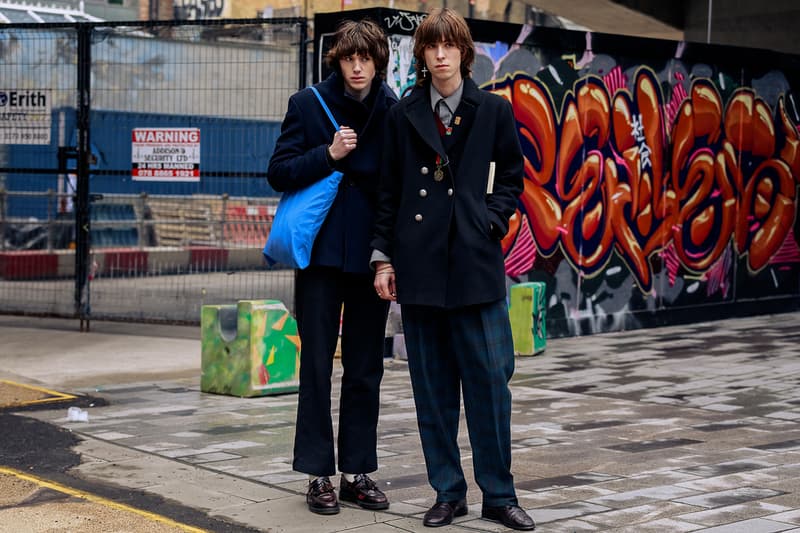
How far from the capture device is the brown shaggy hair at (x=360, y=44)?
204 inches

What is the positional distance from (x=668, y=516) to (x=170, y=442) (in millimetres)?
2820

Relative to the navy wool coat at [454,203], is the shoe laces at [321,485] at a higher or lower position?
lower

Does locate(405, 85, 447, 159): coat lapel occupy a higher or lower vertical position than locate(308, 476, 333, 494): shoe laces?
higher

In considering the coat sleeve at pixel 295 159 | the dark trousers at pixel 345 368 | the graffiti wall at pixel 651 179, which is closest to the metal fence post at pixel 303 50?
the graffiti wall at pixel 651 179

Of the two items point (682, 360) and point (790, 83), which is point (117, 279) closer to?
point (682, 360)

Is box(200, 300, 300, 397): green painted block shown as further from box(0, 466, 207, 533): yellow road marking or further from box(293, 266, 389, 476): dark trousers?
box(293, 266, 389, 476): dark trousers

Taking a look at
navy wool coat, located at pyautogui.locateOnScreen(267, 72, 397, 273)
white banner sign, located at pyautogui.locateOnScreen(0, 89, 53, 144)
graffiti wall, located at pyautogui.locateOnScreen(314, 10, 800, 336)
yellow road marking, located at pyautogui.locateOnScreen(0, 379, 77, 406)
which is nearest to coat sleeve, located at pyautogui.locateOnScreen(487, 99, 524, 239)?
navy wool coat, located at pyautogui.locateOnScreen(267, 72, 397, 273)

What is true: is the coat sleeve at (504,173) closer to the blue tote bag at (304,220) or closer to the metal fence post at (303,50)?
the blue tote bag at (304,220)

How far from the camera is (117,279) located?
11.9 meters

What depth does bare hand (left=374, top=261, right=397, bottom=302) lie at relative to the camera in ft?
16.6

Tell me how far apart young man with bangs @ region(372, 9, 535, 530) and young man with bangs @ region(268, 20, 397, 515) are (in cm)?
21

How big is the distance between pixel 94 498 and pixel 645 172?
313 inches

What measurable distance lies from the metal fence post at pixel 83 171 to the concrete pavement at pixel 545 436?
1.81 ft

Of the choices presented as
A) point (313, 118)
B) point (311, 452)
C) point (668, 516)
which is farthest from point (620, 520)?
point (313, 118)
